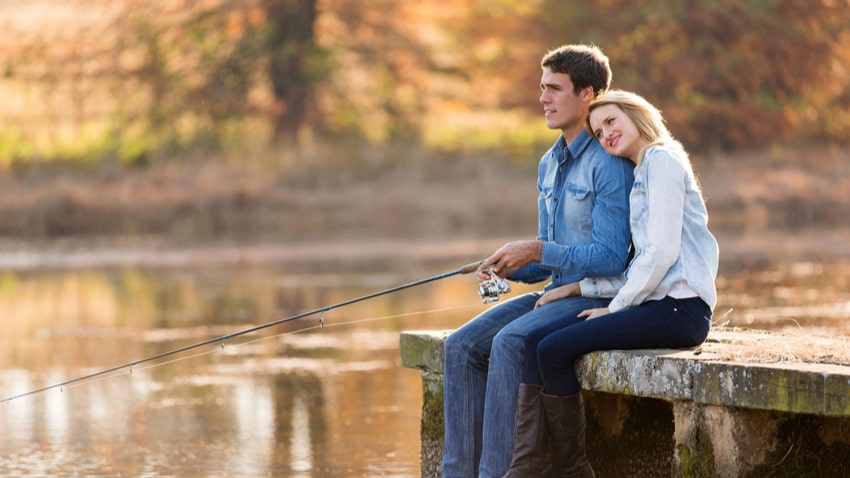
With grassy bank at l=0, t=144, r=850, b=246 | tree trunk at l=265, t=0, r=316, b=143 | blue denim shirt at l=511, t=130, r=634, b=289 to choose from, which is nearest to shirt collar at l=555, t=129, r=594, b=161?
blue denim shirt at l=511, t=130, r=634, b=289

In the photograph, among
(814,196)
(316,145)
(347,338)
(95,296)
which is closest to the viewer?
(347,338)

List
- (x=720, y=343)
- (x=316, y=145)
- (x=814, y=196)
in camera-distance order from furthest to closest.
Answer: (x=316, y=145)
(x=814, y=196)
(x=720, y=343)

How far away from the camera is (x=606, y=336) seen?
5445 millimetres

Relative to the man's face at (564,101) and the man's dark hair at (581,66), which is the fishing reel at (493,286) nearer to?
the man's face at (564,101)

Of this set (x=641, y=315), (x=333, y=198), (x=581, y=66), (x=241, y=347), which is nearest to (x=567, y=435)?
(x=641, y=315)

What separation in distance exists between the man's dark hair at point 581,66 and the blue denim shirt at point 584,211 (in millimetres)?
185

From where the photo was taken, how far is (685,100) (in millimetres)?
29906

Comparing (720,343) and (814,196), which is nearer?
(720,343)

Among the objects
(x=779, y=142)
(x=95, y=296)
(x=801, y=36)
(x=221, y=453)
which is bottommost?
(x=221, y=453)

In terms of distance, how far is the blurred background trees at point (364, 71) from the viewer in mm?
28344

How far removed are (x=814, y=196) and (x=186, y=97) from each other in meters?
11.2

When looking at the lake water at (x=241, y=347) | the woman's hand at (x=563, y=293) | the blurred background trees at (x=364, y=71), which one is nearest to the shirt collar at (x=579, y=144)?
the woman's hand at (x=563, y=293)

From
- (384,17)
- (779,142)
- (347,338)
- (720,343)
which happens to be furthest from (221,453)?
(779,142)

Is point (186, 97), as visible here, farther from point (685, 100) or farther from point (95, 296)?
point (95, 296)
